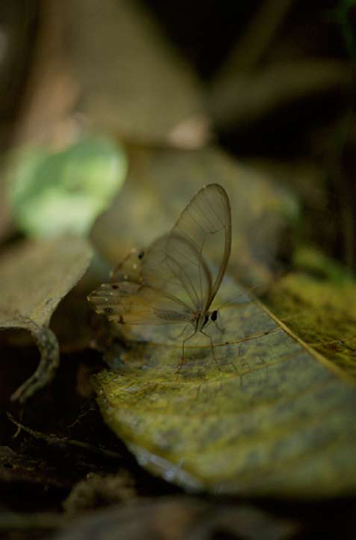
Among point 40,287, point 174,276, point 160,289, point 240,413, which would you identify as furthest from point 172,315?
point 240,413

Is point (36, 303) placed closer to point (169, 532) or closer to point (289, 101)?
point (169, 532)

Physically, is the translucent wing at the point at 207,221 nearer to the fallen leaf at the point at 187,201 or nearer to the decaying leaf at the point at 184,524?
the fallen leaf at the point at 187,201

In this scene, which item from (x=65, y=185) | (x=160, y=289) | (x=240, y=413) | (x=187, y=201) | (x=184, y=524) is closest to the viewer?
(x=184, y=524)

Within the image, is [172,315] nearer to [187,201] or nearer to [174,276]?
[174,276]

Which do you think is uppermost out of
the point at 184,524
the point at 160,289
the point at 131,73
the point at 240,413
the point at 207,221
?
the point at 131,73

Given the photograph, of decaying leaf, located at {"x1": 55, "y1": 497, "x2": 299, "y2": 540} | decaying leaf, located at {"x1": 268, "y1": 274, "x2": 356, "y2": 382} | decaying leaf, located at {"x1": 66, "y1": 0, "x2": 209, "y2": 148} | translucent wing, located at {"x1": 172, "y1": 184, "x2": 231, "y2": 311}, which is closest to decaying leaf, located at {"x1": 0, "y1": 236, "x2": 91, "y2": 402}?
translucent wing, located at {"x1": 172, "y1": 184, "x2": 231, "y2": 311}

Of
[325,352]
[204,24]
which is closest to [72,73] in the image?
[204,24]

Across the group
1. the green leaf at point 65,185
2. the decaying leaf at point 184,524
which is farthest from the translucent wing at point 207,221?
the green leaf at point 65,185
